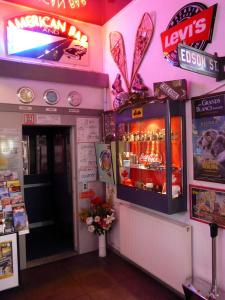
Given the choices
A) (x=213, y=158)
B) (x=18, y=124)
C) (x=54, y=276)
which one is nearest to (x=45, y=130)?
(x=18, y=124)

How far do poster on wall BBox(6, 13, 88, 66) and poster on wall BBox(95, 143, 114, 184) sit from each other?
4.43ft

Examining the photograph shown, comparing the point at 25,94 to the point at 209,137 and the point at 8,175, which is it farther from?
the point at 209,137

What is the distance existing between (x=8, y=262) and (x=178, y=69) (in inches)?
112

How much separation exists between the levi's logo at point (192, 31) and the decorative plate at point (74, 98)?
4.99 ft

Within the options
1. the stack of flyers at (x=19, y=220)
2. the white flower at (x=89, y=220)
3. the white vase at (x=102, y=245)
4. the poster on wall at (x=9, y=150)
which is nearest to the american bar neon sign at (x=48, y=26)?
the poster on wall at (x=9, y=150)

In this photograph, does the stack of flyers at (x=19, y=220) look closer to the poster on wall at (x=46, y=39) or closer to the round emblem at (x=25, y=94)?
the round emblem at (x=25, y=94)

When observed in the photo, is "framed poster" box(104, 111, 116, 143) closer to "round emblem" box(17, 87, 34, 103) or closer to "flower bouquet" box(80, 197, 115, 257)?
"flower bouquet" box(80, 197, 115, 257)

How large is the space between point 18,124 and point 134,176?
171 cm

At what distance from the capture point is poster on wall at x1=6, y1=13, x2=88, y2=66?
346cm

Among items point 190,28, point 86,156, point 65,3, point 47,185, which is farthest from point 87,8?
point 47,185

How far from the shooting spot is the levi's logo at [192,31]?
2398mm

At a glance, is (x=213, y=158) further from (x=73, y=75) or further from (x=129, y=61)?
(x=73, y=75)

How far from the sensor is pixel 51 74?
363 centimetres

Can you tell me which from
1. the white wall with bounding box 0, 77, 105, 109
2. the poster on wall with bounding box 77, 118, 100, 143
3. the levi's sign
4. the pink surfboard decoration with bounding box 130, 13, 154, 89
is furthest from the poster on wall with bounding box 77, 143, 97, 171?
the levi's sign
